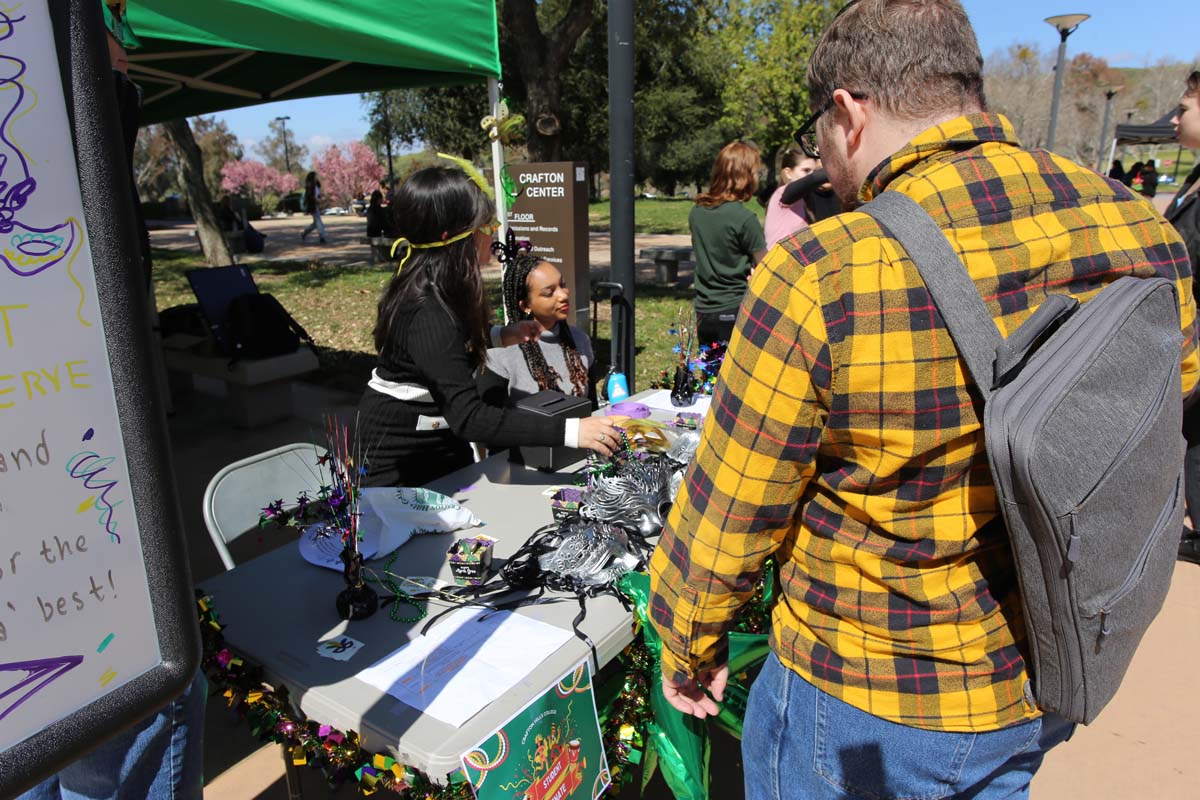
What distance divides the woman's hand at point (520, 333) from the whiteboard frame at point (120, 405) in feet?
7.49

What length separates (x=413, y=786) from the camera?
4.10 ft

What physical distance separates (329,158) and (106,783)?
28454 millimetres

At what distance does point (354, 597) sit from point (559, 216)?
432 cm

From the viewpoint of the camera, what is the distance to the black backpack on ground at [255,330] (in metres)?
5.42

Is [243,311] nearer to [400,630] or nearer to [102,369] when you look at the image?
[400,630]

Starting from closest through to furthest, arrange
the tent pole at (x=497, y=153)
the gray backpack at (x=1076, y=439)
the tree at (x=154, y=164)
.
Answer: the gray backpack at (x=1076, y=439), the tent pole at (x=497, y=153), the tree at (x=154, y=164)

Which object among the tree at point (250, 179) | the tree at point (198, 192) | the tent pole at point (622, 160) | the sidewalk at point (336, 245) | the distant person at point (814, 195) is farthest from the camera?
the tree at point (250, 179)

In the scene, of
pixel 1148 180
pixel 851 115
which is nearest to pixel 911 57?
pixel 851 115

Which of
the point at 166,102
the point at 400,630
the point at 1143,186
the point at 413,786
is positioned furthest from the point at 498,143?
the point at 1143,186

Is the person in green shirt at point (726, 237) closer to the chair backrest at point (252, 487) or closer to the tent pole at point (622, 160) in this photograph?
the tent pole at point (622, 160)

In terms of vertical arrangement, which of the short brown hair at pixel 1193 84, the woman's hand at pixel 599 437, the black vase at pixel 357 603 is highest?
the short brown hair at pixel 1193 84

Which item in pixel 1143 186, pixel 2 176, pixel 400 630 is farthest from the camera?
pixel 1143 186

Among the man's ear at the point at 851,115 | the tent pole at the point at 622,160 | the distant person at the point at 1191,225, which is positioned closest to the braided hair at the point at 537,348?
the tent pole at the point at 622,160

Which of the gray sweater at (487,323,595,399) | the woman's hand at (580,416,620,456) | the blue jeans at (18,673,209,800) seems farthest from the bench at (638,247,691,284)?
the blue jeans at (18,673,209,800)
